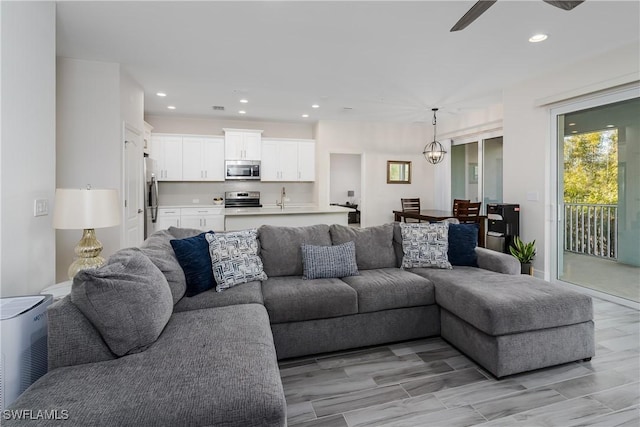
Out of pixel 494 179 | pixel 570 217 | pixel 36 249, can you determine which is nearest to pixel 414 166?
pixel 494 179

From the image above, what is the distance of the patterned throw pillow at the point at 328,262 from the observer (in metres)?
2.82

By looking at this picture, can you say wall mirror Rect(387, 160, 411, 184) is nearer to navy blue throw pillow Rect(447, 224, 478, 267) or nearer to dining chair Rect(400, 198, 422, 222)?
dining chair Rect(400, 198, 422, 222)

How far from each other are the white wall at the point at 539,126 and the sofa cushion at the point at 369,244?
2533 mm

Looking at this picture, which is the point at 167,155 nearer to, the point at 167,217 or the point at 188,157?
the point at 188,157

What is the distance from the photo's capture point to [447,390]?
2.03 metres

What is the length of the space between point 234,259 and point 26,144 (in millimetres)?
1586

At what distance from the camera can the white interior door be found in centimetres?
434

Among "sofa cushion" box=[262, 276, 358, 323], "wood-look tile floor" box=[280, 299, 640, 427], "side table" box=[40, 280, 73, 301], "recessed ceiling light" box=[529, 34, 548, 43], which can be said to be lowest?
"wood-look tile floor" box=[280, 299, 640, 427]

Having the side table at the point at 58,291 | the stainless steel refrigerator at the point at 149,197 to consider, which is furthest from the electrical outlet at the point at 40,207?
the stainless steel refrigerator at the point at 149,197

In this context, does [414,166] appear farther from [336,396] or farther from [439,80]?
[336,396]

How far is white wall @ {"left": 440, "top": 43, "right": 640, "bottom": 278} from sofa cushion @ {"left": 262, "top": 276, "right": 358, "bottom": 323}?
3366mm

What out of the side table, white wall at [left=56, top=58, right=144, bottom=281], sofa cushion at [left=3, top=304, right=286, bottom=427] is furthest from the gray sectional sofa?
white wall at [left=56, top=58, right=144, bottom=281]

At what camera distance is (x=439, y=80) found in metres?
4.60

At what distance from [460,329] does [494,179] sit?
4766mm
